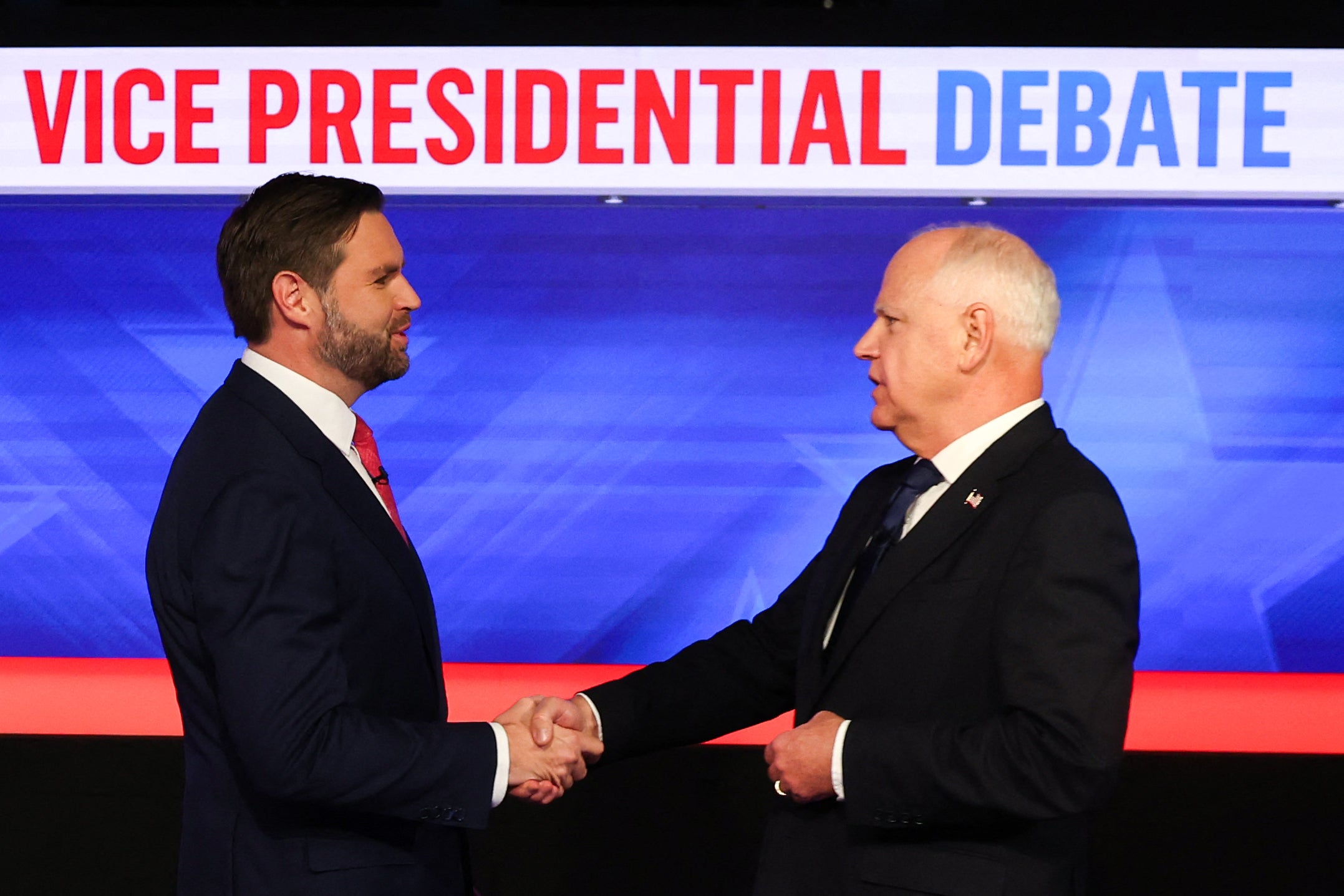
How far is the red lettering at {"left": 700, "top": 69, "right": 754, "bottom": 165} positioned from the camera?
4.19 m

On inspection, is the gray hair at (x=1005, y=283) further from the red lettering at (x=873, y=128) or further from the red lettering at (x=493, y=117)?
the red lettering at (x=493, y=117)

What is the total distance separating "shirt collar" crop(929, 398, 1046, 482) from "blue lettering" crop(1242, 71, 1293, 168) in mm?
2797

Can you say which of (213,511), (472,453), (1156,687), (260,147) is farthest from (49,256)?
(1156,687)

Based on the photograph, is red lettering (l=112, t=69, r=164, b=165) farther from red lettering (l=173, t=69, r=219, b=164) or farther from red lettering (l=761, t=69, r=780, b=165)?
red lettering (l=761, t=69, r=780, b=165)

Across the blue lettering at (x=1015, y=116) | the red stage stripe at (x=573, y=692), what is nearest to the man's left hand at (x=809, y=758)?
the red stage stripe at (x=573, y=692)

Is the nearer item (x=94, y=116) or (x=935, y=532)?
(x=935, y=532)

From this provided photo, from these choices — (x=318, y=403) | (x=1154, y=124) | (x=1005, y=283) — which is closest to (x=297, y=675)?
(x=318, y=403)

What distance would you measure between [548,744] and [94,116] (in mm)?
3230

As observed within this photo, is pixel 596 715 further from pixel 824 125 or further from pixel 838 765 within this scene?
pixel 824 125

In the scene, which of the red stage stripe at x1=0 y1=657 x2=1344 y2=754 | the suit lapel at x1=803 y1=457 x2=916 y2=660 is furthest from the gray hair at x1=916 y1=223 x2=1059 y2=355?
the red stage stripe at x1=0 y1=657 x2=1344 y2=754

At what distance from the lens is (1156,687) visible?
468cm

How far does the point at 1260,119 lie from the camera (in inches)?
160

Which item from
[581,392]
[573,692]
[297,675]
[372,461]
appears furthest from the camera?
[581,392]
